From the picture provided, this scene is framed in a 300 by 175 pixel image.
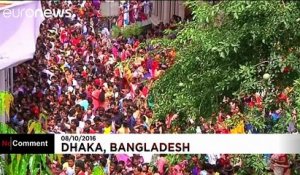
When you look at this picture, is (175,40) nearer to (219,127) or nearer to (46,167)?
(219,127)

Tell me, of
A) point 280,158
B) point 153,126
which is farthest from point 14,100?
point 280,158

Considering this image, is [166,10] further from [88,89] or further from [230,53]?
[230,53]

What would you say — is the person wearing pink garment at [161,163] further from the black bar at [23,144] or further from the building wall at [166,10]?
the building wall at [166,10]

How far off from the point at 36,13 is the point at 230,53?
5.06 feet

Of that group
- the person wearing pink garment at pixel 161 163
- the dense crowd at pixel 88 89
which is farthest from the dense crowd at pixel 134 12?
the person wearing pink garment at pixel 161 163

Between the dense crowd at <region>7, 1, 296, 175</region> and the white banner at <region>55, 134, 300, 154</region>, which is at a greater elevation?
the dense crowd at <region>7, 1, 296, 175</region>

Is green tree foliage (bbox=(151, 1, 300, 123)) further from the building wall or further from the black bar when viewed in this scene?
the black bar

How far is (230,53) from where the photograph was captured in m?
3.94

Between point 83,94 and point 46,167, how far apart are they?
1.95ft

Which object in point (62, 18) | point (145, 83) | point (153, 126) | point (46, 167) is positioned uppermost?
point (62, 18)

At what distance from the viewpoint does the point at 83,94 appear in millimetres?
4809

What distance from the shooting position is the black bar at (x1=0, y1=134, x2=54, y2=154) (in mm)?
4648

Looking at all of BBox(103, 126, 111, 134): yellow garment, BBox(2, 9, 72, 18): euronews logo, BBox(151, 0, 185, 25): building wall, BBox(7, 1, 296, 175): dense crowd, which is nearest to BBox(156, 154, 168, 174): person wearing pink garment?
BBox(7, 1, 296, 175): dense crowd

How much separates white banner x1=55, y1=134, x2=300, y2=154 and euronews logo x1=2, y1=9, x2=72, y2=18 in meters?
0.87
